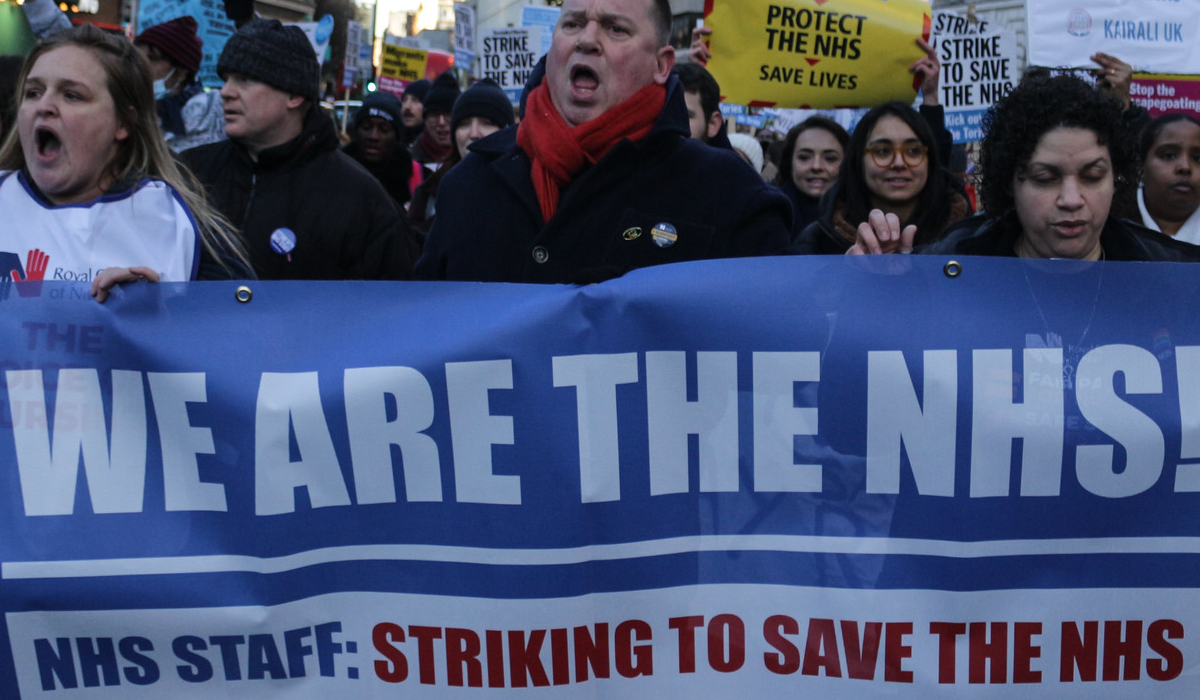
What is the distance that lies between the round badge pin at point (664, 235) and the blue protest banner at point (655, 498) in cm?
29

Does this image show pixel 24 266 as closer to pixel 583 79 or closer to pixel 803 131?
pixel 583 79

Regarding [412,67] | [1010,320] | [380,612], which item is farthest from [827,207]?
[412,67]

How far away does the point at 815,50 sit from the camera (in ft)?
16.9

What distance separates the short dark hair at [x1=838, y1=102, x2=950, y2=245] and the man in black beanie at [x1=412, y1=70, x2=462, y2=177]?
411 centimetres

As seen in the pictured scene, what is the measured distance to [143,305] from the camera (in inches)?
99.6

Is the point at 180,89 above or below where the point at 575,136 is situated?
above

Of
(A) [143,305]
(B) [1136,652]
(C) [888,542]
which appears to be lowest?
(B) [1136,652]

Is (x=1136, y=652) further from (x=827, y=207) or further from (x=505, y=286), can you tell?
(x=827, y=207)

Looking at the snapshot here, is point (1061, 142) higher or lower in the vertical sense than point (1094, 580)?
higher

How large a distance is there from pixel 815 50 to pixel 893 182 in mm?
1162

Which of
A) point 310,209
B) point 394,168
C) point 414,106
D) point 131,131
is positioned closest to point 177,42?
point 394,168

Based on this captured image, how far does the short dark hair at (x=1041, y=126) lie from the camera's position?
283cm

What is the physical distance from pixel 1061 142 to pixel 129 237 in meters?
2.15

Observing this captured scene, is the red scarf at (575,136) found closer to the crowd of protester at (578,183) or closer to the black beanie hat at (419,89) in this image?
the crowd of protester at (578,183)
